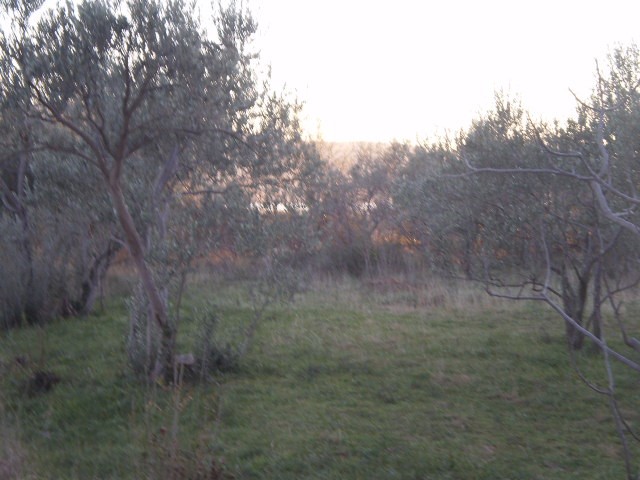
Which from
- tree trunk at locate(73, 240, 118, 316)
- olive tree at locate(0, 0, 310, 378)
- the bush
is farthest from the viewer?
tree trunk at locate(73, 240, 118, 316)

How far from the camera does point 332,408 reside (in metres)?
8.20

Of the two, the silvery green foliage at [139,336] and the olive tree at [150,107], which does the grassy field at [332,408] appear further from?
the olive tree at [150,107]

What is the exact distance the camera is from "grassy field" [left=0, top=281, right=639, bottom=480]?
6441 mm

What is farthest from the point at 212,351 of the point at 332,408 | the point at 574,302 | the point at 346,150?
the point at 346,150

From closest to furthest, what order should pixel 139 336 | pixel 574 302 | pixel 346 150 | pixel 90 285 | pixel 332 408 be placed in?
pixel 332 408 → pixel 139 336 → pixel 574 302 → pixel 90 285 → pixel 346 150

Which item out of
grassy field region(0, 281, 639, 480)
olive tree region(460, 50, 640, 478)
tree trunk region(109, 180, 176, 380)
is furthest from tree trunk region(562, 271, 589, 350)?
tree trunk region(109, 180, 176, 380)

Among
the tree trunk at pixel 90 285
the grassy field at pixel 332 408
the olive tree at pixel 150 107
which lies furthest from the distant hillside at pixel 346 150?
the olive tree at pixel 150 107

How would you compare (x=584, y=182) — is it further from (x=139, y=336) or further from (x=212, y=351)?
(x=139, y=336)

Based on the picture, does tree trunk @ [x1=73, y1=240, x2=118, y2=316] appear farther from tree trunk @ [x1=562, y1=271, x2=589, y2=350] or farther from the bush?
tree trunk @ [x1=562, y1=271, x2=589, y2=350]

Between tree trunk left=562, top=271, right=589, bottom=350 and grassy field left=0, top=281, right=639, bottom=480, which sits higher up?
tree trunk left=562, top=271, right=589, bottom=350

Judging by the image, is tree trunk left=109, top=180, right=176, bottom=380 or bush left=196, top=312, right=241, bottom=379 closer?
tree trunk left=109, top=180, right=176, bottom=380

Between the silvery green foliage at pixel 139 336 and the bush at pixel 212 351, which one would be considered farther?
the bush at pixel 212 351

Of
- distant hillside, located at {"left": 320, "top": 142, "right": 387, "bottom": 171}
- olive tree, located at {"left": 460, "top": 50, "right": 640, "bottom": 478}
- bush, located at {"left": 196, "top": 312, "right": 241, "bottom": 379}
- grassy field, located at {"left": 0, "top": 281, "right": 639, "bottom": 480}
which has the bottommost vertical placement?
grassy field, located at {"left": 0, "top": 281, "right": 639, "bottom": 480}

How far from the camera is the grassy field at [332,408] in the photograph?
6441mm
